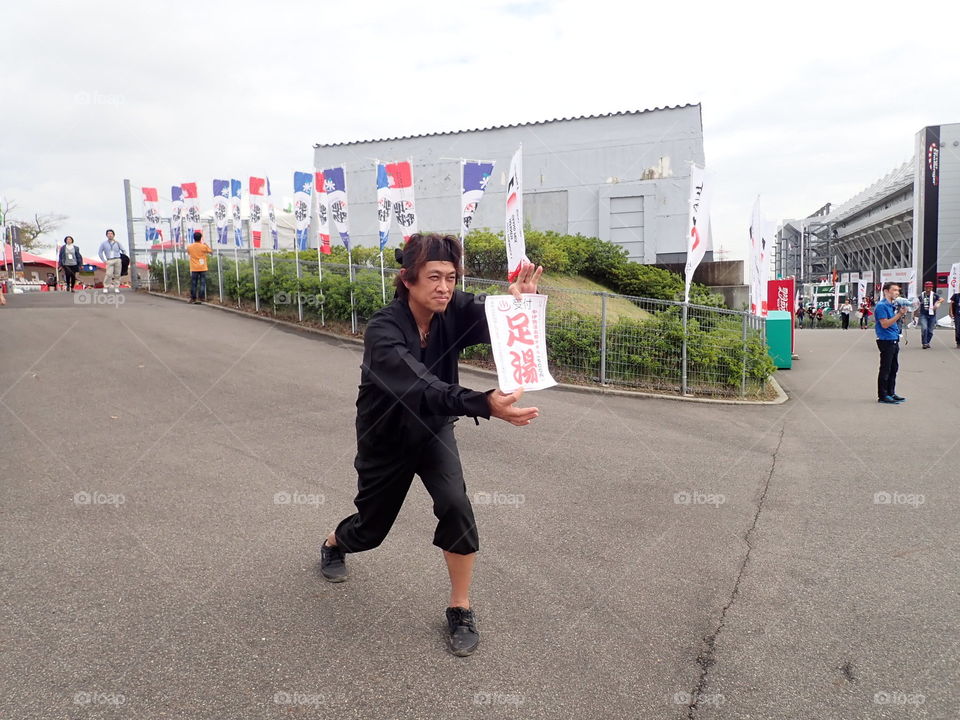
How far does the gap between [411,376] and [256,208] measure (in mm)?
15361

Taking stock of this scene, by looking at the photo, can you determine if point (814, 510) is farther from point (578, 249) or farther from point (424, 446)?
point (578, 249)

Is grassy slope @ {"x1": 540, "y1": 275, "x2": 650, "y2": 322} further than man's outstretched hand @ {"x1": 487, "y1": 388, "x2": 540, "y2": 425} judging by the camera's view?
Yes

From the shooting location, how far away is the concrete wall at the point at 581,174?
23.0 metres

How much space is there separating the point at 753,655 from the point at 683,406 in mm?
6860

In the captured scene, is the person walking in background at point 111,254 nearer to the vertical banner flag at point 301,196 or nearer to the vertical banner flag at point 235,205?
the vertical banner flag at point 235,205

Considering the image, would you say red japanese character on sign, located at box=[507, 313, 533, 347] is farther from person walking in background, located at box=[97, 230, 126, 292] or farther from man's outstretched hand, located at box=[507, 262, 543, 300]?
person walking in background, located at box=[97, 230, 126, 292]

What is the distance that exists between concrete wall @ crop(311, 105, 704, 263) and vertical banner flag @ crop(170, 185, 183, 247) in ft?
23.2

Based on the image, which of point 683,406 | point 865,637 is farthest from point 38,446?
point 683,406

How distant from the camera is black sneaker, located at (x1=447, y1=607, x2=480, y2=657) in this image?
3.04 metres

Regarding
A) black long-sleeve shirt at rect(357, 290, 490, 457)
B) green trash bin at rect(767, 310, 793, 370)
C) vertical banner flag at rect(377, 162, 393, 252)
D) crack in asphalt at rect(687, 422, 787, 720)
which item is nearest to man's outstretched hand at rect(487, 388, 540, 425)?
black long-sleeve shirt at rect(357, 290, 490, 457)

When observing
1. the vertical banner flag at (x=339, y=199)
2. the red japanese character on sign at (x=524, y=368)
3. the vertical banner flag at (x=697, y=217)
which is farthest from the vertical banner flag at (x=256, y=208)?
the red japanese character on sign at (x=524, y=368)

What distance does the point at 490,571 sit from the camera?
13.0 ft

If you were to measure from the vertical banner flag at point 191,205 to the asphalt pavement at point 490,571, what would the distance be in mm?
11181

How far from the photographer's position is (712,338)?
10617 millimetres
